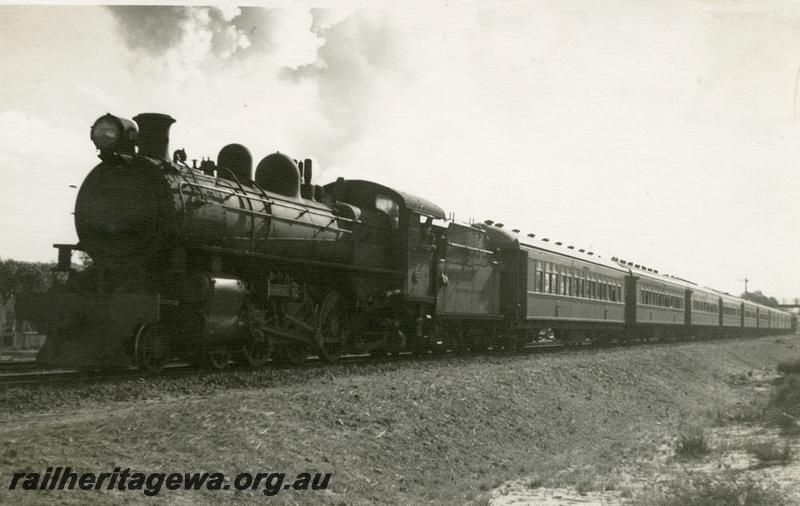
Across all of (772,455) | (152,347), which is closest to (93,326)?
(152,347)

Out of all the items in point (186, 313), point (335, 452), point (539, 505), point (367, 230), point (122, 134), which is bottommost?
point (539, 505)

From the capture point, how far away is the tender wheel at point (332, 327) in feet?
43.7

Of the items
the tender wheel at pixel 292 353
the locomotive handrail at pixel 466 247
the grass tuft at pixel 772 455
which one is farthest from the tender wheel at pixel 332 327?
the grass tuft at pixel 772 455

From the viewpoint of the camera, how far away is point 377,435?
848 cm

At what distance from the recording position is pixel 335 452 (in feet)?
24.9

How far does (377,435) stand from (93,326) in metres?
4.57

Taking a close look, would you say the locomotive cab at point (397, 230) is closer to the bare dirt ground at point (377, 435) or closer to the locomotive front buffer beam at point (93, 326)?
the bare dirt ground at point (377, 435)

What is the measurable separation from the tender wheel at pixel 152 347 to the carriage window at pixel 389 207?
6.86 metres

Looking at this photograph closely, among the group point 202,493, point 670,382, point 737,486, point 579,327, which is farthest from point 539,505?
point 579,327

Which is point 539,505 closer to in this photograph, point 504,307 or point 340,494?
point 340,494

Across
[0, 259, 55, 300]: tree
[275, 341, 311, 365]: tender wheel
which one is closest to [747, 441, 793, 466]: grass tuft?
[275, 341, 311, 365]: tender wheel

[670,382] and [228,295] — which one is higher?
[228,295]

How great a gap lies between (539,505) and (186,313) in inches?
235

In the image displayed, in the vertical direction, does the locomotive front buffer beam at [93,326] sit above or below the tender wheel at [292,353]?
above
